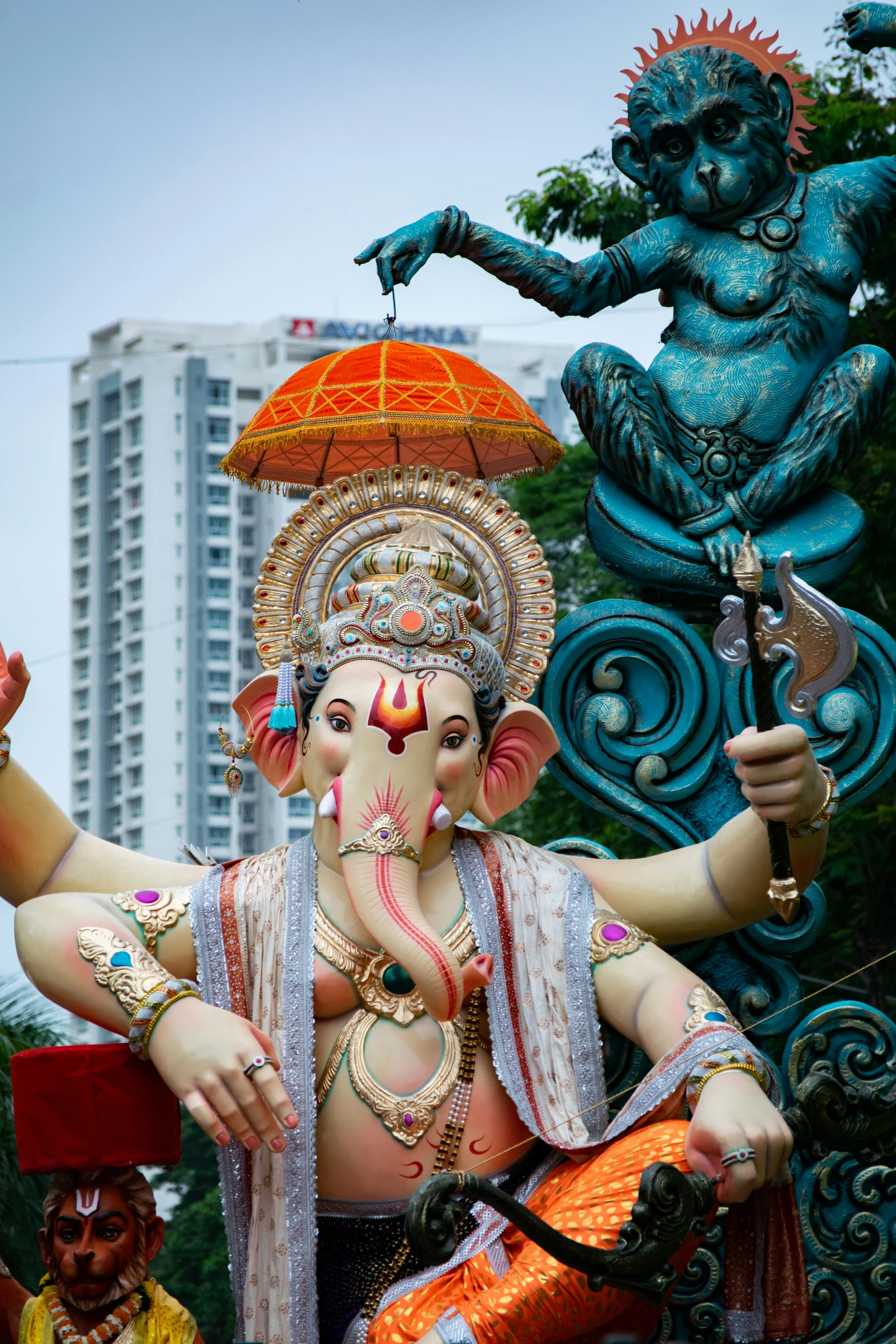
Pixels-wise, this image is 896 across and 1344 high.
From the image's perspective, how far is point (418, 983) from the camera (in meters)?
3.65

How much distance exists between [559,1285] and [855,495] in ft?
19.0

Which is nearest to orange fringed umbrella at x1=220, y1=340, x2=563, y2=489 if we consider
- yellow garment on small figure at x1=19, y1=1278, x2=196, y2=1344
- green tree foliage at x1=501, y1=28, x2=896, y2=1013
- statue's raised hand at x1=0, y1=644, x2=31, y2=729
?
statue's raised hand at x1=0, y1=644, x2=31, y2=729

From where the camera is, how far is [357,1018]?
3.94 metres

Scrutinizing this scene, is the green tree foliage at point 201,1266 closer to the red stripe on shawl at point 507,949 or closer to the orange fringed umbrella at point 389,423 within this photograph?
the orange fringed umbrella at point 389,423

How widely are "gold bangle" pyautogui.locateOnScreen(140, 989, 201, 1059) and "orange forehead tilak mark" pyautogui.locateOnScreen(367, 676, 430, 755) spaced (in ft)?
2.10

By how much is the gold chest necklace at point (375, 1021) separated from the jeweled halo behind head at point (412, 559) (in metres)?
0.66

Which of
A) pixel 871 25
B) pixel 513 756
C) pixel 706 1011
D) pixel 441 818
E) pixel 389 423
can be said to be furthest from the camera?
pixel 871 25

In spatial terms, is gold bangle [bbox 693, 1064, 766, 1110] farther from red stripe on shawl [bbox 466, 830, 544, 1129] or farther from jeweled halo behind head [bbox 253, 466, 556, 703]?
jeweled halo behind head [bbox 253, 466, 556, 703]

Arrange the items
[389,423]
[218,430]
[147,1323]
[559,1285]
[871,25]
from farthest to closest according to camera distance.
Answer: [218,430]
[871,25]
[389,423]
[147,1323]
[559,1285]

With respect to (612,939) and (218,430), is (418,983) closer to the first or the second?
(612,939)

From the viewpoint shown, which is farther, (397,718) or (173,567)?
(173,567)

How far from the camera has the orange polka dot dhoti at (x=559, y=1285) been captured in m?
3.42

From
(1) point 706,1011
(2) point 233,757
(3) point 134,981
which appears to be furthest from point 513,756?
(3) point 134,981

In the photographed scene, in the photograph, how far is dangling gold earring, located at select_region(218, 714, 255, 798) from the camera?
4.14 m
